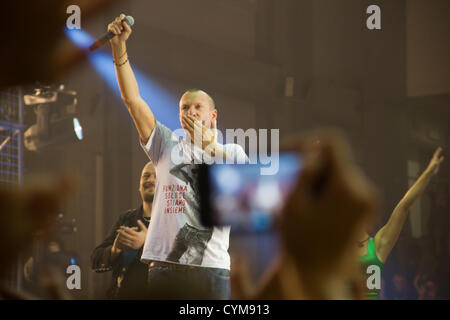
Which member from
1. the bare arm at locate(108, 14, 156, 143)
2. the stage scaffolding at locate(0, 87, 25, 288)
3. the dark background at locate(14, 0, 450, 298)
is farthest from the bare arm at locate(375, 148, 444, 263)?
the stage scaffolding at locate(0, 87, 25, 288)

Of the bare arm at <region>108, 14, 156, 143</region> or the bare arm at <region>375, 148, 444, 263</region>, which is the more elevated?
the bare arm at <region>108, 14, 156, 143</region>

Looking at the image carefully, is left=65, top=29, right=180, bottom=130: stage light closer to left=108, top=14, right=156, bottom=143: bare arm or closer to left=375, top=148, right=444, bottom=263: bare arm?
left=108, top=14, right=156, bottom=143: bare arm

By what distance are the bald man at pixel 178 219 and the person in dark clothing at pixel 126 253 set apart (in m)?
0.56

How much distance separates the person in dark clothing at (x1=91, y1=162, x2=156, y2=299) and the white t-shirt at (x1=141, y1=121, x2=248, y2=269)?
561 millimetres

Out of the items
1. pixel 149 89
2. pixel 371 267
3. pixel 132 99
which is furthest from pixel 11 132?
pixel 371 267

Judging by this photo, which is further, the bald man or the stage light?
the stage light

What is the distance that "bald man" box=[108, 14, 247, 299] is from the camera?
203 cm

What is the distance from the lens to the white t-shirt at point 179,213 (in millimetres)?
2062

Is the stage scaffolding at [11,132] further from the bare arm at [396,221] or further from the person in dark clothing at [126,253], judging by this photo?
the bare arm at [396,221]

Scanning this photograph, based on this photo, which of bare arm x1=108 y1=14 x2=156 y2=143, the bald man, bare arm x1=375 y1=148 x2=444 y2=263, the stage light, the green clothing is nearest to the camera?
the bald man

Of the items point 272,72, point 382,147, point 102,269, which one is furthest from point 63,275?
point 382,147

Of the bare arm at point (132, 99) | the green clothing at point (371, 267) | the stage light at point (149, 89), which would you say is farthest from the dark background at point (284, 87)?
the bare arm at point (132, 99)

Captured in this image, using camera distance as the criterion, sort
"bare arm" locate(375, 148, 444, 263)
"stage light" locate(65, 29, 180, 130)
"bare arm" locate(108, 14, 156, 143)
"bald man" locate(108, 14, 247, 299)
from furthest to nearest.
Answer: "stage light" locate(65, 29, 180, 130) → "bare arm" locate(375, 148, 444, 263) → "bare arm" locate(108, 14, 156, 143) → "bald man" locate(108, 14, 247, 299)
